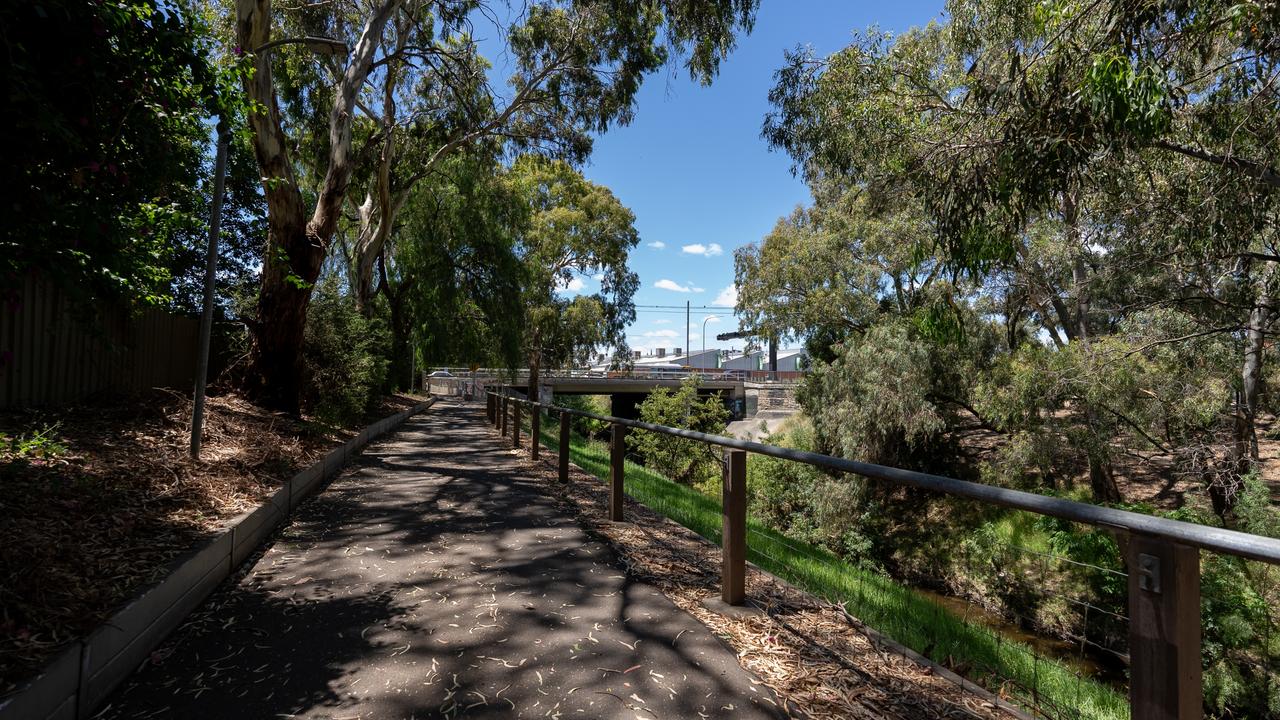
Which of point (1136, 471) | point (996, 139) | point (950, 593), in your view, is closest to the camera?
point (996, 139)

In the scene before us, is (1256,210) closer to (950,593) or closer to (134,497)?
(950,593)

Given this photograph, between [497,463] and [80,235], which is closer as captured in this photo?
[80,235]

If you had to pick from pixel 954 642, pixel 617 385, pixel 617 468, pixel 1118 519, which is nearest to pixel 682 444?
pixel 617 468

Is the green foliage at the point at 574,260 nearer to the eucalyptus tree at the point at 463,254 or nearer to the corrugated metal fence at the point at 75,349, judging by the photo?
the eucalyptus tree at the point at 463,254

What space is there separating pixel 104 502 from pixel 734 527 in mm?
3986

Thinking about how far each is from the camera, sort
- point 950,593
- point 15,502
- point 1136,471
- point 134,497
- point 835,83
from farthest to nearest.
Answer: point 1136,471 → point 950,593 → point 835,83 → point 134,497 → point 15,502

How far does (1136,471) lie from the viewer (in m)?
15.2

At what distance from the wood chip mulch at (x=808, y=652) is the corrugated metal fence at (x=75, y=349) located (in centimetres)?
479

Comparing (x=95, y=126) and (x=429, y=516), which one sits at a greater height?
(x=95, y=126)

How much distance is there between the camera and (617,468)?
18.7 feet

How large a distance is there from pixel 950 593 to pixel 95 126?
14.6 meters

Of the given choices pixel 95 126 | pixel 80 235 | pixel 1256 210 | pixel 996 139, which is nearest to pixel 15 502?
pixel 80 235

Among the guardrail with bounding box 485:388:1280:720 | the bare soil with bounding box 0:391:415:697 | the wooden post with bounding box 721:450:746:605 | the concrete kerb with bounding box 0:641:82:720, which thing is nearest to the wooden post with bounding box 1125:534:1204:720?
the guardrail with bounding box 485:388:1280:720

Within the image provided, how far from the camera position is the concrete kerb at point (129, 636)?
2334 mm
